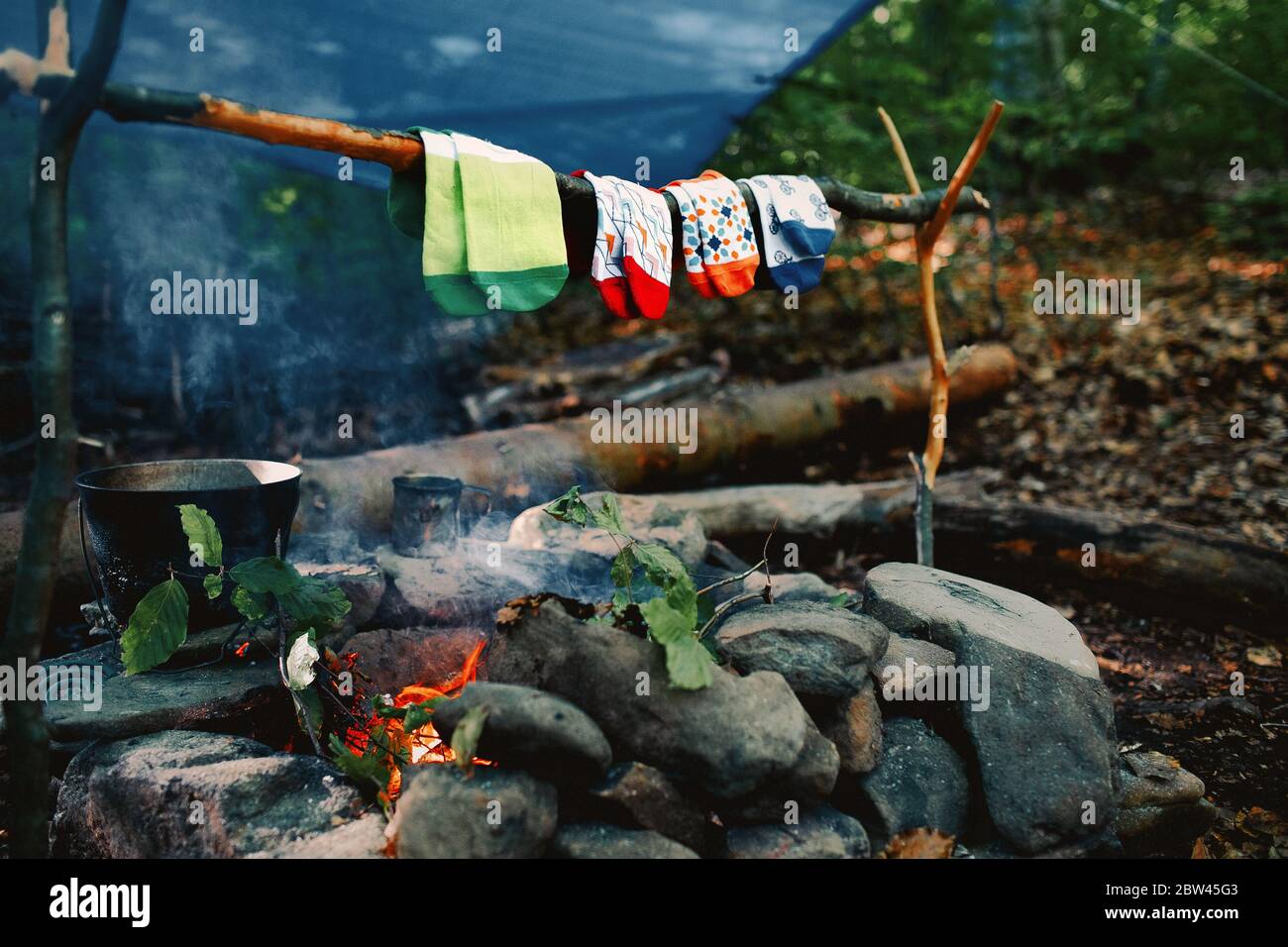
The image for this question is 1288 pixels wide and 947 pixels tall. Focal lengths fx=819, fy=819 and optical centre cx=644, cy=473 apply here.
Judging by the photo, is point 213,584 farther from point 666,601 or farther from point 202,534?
point 666,601

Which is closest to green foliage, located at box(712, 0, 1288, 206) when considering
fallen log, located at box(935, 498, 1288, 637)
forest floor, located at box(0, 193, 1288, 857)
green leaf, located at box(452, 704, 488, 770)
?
forest floor, located at box(0, 193, 1288, 857)

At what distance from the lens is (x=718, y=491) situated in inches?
201

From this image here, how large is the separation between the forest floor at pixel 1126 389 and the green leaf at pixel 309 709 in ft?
9.19

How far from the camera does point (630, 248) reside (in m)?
2.65

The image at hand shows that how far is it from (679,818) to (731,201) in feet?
6.74

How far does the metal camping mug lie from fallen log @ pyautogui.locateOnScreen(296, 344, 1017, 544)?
A: 17.9 inches

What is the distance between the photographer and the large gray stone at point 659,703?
207 cm

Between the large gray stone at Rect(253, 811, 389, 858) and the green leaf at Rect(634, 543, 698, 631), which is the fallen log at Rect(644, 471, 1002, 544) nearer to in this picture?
the green leaf at Rect(634, 543, 698, 631)

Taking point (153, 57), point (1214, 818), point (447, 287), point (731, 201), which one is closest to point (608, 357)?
point (153, 57)

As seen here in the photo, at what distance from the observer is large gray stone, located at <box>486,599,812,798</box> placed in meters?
2.07

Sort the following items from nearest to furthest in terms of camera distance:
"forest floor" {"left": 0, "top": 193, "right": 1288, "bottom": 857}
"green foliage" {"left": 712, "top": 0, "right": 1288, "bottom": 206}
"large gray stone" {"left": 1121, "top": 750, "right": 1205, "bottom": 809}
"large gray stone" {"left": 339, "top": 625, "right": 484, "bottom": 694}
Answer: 1. "large gray stone" {"left": 1121, "top": 750, "right": 1205, "bottom": 809}
2. "large gray stone" {"left": 339, "top": 625, "right": 484, "bottom": 694}
3. "forest floor" {"left": 0, "top": 193, "right": 1288, "bottom": 857}
4. "green foliage" {"left": 712, "top": 0, "right": 1288, "bottom": 206}

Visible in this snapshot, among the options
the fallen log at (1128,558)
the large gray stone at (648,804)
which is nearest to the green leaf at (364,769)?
the large gray stone at (648,804)

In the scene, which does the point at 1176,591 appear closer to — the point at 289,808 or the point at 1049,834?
the point at 1049,834

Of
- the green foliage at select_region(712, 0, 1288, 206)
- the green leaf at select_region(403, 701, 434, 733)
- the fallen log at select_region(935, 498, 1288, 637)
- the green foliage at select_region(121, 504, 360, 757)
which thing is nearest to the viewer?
the green leaf at select_region(403, 701, 434, 733)
